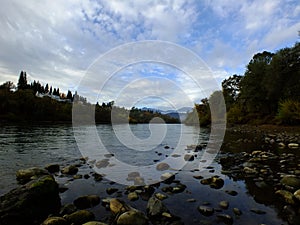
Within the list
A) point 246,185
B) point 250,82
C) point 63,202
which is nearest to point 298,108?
point 250,82

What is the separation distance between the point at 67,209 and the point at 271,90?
35.3 meters

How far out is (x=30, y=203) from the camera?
4.86m

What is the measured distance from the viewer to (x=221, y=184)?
702cm

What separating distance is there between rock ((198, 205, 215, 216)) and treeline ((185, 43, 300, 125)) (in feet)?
87.3

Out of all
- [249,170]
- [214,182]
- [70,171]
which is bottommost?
[70,171]

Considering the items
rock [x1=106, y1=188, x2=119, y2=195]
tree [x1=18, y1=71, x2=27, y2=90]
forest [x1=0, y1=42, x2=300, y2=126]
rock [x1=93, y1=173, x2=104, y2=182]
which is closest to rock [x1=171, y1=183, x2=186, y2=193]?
rock [x1=106, y1=188, x2=119, y2=195]

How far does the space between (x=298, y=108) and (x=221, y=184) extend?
24.7m

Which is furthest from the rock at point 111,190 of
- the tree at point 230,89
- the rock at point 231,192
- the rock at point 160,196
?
the tree at point 230,89

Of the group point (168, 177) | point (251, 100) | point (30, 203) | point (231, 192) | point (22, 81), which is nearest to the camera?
point (30, 203)

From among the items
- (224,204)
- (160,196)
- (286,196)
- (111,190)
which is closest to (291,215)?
(286,196)

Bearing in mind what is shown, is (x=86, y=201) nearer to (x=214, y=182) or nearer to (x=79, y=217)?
(x=79, y=217)

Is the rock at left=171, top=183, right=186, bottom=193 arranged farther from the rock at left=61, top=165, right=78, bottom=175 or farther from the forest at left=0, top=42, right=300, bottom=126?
the forest at left=0, top=42, right=300, bottom=126

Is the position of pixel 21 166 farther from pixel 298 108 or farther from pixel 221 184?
pixel 298 108

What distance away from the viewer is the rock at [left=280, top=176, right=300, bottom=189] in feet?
21.0
